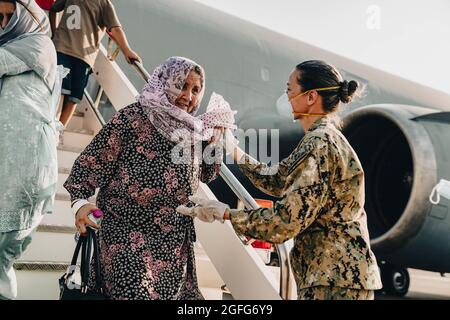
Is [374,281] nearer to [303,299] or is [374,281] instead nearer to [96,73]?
[303,299]

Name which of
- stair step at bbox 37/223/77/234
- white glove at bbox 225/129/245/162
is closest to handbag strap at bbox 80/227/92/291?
white glove at bbox 225/129/245/162

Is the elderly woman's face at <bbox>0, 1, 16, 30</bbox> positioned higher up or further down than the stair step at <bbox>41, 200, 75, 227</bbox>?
higher up

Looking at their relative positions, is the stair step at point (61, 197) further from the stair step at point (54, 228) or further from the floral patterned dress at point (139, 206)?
the floral patterned dress at point (139, 206)

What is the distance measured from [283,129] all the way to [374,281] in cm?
493

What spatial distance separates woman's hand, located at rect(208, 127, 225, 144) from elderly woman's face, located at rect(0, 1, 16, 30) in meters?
0.83

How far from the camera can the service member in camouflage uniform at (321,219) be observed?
1609 mm

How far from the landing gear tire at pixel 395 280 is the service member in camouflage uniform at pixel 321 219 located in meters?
5.48

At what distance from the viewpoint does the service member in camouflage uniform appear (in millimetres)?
1609

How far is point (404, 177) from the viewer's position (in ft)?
17.9

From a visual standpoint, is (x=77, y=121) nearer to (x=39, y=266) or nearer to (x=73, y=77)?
(x=73, y=77)

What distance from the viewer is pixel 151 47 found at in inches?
218

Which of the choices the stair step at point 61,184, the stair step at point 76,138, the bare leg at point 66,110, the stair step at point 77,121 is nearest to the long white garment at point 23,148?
the stair step at point 61,184

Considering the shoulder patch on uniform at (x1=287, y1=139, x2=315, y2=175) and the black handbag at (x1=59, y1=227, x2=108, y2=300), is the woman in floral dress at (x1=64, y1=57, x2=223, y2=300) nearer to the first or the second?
the black handbag at (x1=59, y1=227, x2=108, y2=300)
